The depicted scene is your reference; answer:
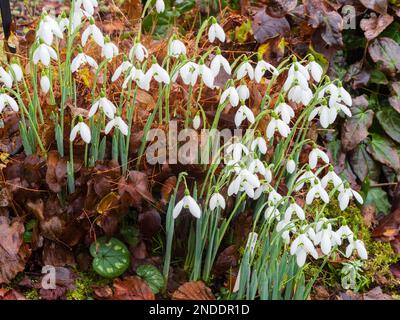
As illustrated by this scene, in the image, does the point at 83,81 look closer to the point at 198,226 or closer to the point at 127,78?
the point at 127,78

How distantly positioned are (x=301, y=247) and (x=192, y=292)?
1.63ft

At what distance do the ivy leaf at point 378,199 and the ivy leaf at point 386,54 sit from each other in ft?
1.89

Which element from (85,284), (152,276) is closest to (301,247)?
(152,276)

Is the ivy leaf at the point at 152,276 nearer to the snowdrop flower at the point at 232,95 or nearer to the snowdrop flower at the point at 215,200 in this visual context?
the snowdrop flower at the point at 215,200

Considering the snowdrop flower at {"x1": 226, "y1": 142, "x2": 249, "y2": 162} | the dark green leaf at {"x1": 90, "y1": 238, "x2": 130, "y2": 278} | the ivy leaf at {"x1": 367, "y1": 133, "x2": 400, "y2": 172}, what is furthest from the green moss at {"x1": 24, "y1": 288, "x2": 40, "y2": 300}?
the ivy leaf at {"x1": 367, "y1": 133, "x2": 400, "y2": 172}

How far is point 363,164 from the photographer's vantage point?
3.19m

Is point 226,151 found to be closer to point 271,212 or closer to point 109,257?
point 271,212

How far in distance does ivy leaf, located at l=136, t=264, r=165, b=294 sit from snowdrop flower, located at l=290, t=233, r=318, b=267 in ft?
1.92

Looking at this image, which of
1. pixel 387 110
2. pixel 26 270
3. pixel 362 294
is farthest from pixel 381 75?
pixel 26 270

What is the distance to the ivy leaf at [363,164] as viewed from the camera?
3.18 meters

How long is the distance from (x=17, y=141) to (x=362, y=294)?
4.90 feet

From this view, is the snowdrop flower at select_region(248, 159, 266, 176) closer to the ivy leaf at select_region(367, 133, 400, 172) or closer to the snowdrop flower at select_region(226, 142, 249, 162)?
the snowdrop flower at select_region(226, 142, 249, 162)

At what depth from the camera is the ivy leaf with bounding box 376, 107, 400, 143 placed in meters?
3.23

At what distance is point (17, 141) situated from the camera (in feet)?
8.80
